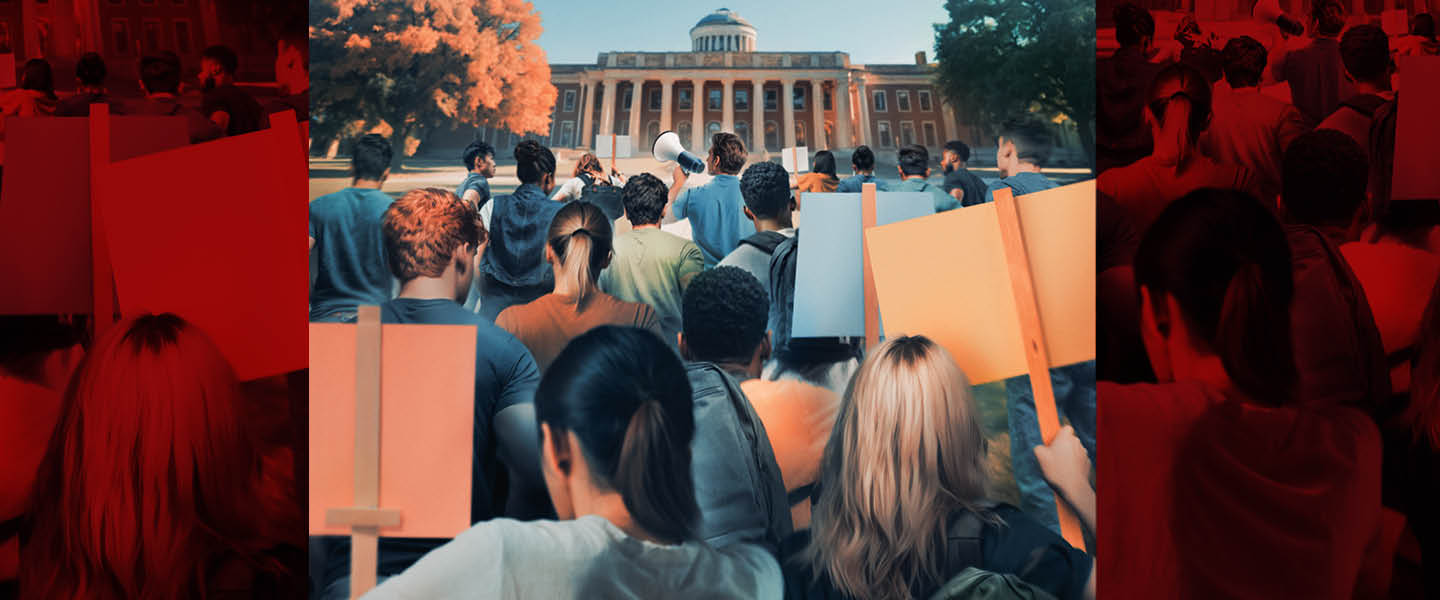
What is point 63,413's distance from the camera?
3152mm

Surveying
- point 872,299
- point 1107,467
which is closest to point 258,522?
point 872,299

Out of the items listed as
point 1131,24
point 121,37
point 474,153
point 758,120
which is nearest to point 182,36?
point 121,37

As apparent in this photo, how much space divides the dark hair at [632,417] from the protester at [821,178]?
78 centimetres

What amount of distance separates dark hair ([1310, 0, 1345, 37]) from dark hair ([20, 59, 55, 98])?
497 centimetres

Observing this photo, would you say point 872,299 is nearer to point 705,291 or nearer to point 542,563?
point 705,291

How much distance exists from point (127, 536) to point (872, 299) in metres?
2.67

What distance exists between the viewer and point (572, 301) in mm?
3227

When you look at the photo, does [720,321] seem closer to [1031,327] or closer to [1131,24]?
[1031,327]

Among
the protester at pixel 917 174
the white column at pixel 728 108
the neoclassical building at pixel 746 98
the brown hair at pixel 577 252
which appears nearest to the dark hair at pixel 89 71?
the neoclassical building at pixel 746 98

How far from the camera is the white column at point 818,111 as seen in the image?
338 centimetres

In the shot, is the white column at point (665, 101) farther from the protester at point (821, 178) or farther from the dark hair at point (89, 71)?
the dark hair at point (89, 71)

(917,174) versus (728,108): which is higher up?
(728,108)

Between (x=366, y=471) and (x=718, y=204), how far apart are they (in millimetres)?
1522

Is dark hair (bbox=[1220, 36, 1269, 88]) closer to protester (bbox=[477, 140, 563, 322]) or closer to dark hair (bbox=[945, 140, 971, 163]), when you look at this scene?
dark hair (bbox=[945, 140, 971, 163])
